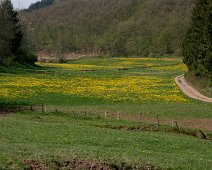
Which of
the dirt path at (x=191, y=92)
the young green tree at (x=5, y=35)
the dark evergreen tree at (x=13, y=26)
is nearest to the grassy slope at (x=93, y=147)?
the dirt path at (x=191, y=92)

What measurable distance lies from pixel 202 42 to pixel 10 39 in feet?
166

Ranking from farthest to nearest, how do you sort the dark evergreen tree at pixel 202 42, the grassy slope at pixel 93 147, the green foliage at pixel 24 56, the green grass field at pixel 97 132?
1. the green foliage at pixel 24 56
2. the dark evergreen tree at pixel 202 42
3. the green grass field at pixel 97 132
4. the grassy slope at pixel 93 147

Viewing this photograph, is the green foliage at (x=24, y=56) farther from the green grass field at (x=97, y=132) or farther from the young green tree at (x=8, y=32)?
the green grass field at (x=97, y=132)

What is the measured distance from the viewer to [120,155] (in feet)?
63.7

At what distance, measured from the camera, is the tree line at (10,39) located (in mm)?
95625

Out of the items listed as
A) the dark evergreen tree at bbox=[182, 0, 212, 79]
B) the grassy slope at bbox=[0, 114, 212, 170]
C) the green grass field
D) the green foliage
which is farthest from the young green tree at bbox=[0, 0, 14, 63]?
the grassy slope at bbox=[0, 114, 212, 170]

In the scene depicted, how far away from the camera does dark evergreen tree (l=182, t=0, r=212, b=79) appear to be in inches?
2362

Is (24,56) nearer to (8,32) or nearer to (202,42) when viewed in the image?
(8,32)

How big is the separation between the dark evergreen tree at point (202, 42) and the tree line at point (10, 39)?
40.2 metres

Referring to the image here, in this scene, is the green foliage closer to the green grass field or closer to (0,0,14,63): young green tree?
(0,0,14,63): young green tree

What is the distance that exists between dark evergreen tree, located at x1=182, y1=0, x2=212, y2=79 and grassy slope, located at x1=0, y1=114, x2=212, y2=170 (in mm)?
31589

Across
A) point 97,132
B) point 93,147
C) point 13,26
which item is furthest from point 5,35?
point 93,147

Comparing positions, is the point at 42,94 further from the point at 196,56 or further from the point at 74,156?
the point at 74,156

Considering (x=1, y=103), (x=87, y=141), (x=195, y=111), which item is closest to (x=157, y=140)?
(x=87, y=141)
